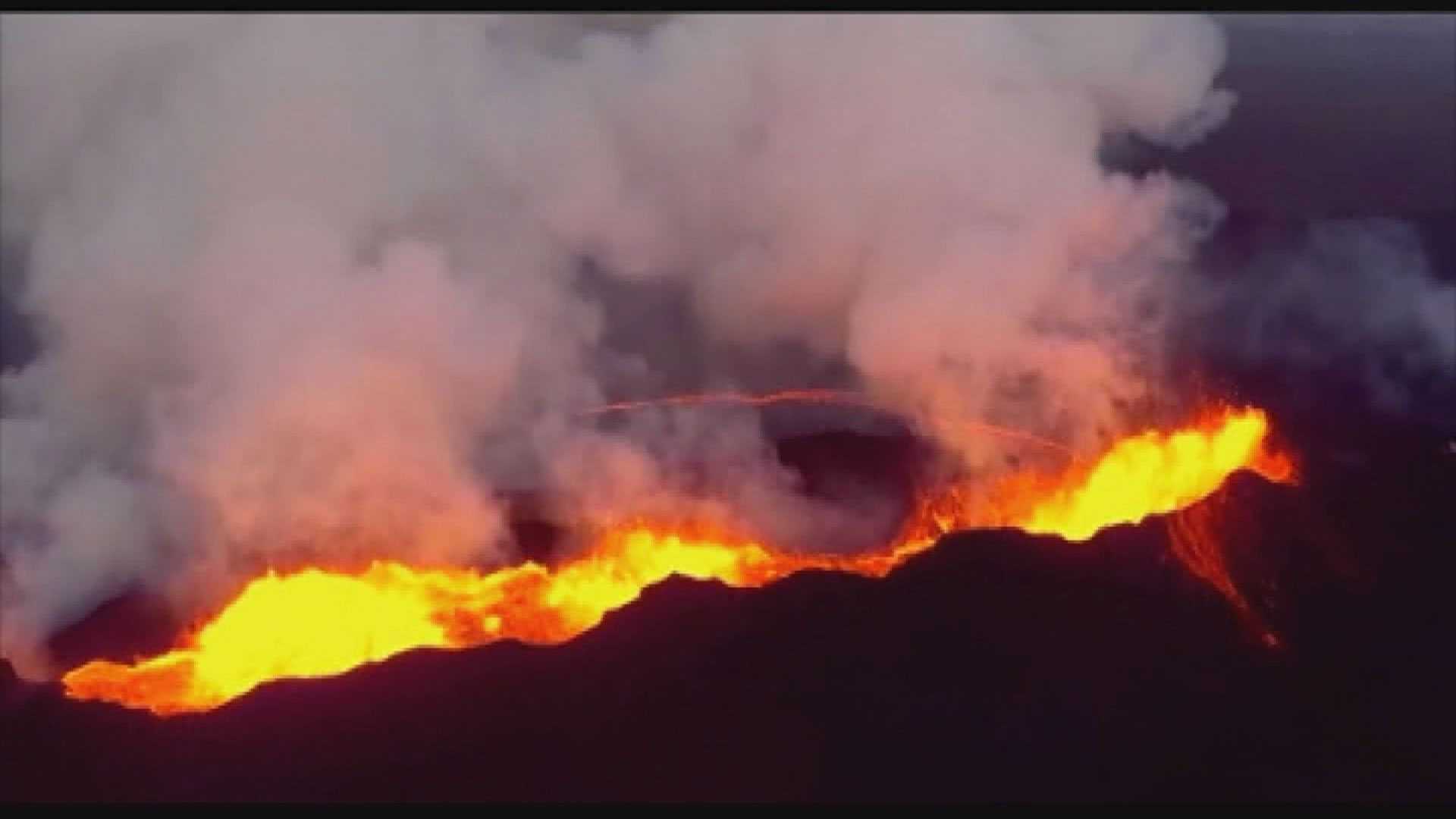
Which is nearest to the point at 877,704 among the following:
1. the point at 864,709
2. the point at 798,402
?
the point at 864,709

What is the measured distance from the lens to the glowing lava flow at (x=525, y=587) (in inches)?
543

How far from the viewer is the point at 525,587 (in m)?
14.9

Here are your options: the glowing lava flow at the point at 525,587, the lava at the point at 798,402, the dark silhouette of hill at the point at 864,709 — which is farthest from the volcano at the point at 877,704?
the lava at the point at 798,402

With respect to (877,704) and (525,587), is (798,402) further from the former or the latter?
(877,704)

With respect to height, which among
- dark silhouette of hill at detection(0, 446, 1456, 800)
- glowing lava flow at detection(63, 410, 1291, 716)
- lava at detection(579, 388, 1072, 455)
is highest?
lava at detection(579, 388, 1072, 455)

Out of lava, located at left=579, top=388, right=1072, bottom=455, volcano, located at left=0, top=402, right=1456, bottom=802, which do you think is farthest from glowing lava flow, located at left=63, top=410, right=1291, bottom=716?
lava, located at left=579, top=388, right=1072, bottom=455

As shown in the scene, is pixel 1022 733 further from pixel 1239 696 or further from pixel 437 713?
pixel 437 713

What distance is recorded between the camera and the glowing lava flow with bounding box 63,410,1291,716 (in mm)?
13781

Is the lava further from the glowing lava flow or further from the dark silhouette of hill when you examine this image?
the dark silhouette of hill

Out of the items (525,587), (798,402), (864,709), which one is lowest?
(864,709)

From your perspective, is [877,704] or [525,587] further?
[525,587]

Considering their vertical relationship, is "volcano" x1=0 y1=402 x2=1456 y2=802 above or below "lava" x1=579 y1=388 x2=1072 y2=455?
below

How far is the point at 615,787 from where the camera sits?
12.2 metres

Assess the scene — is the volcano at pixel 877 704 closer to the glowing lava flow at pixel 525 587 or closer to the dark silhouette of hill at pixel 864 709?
the dark silhouette of hill at pixel 864 709
